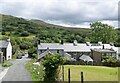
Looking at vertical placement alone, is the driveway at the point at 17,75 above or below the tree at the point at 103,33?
below

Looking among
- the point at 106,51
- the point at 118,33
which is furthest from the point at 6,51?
the point at 118,33

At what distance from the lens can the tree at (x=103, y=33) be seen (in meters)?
98.9

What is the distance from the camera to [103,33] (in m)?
99.1

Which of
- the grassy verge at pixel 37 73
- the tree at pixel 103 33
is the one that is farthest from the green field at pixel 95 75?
the tree at pixel 103 33

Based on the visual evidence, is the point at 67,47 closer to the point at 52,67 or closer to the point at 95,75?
the point at 95,75

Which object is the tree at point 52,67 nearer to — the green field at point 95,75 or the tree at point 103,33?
the green field at point 95,75

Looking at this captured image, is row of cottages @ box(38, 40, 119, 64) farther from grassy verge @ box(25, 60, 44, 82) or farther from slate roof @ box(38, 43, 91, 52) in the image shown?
grassy verge @ box(25, 60, 44, 82)

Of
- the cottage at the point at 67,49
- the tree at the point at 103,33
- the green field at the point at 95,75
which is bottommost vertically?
the green field at the point at 95,75

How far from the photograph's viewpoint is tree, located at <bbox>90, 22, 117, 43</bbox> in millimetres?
98938

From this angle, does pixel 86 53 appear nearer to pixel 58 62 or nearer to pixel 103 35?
pixel 103 35

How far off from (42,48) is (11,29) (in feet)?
276

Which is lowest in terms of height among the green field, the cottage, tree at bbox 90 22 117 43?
the green field

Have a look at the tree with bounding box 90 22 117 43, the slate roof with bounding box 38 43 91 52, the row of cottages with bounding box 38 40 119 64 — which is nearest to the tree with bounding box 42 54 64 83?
the row of cottages with bounding box 38 40 119 64

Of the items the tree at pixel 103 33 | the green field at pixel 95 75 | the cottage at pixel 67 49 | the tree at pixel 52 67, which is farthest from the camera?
the tree at pixel 103 33
